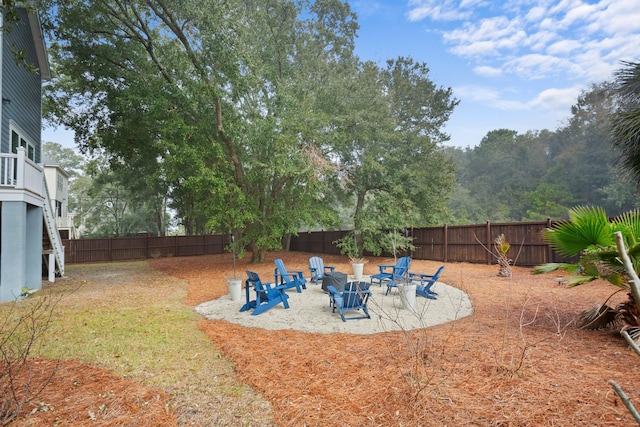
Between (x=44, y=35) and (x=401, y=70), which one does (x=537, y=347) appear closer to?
(x=44, y=35)

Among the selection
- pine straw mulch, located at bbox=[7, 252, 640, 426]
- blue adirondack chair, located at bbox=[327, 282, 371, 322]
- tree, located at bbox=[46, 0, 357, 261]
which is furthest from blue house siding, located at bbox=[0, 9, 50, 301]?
blue adirondack chair, located at bbox=[327, 282, 371, 322]

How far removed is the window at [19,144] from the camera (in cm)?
1011

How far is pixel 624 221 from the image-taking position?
197 inches

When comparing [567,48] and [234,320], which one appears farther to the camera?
[567,48]

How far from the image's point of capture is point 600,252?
14.6 ft

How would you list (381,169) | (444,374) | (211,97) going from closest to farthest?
(444,374)
(211,97)
(381,169)

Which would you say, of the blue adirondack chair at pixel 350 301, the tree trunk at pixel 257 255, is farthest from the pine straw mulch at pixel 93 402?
the tree trunk at pixel 257 255

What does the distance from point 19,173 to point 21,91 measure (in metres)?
4.41

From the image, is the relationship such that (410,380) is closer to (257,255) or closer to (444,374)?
(444,374)

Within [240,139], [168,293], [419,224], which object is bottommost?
[168,293]

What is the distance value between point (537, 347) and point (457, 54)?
13.2m

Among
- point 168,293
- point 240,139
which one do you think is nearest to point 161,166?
point 240,139

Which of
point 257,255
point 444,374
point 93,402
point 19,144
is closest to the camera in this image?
point 93,402

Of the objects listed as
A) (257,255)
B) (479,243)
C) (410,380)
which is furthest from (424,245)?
(410,380)
